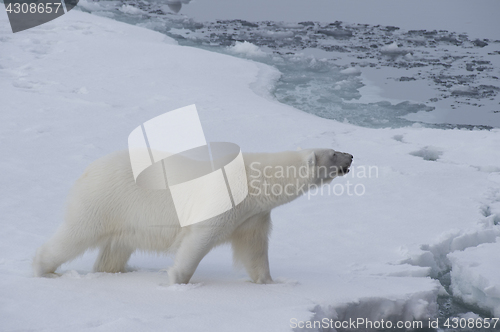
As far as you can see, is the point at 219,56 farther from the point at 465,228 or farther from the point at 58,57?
the point at 465,228

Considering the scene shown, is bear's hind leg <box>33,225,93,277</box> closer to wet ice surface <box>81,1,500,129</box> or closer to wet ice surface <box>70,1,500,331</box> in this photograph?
wet ice surface <box>70,1,500,331</box>

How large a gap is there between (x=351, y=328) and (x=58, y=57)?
7403 millimetres

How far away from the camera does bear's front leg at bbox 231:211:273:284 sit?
3.16 metres

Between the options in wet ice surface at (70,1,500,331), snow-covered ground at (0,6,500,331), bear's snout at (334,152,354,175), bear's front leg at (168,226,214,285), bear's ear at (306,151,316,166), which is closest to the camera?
snow-covered ground at (0,6,500,331)

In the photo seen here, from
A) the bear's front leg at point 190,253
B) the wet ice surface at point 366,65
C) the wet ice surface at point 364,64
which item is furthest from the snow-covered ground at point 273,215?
the wet ice surface at point 364,64

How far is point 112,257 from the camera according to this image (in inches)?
124

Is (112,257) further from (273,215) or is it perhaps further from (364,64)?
(364,64)

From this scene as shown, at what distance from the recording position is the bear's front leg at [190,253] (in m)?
2.89

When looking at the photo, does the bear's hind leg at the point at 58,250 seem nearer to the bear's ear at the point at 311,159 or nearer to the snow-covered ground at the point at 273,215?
the snow-covered ground at the point at 273,215

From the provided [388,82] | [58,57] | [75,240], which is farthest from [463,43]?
[75,240]

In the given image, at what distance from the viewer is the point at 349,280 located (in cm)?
322

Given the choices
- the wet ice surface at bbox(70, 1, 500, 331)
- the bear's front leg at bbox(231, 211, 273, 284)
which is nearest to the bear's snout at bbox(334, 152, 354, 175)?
the bear's front leg at bbox(231, 211, 273, 284)

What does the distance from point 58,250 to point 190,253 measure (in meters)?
0.77

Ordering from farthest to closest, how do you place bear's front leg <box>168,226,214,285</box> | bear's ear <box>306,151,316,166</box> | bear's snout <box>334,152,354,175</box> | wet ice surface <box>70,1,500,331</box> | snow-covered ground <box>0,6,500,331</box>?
1. wet ice surface <box>70,1,500,331</box>
2. bear's snout <box>334,152,354,175</box>
3. bear's ear <box>306,151,316,166</box>
4. bear's front leg <box>168,226,214,285</box>
5. snow-covered ground <box>0,6,500,331</box>
